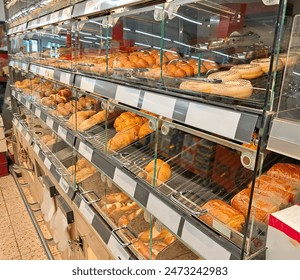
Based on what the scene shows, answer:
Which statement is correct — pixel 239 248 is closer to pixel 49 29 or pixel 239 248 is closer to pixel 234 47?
pixel 234 47

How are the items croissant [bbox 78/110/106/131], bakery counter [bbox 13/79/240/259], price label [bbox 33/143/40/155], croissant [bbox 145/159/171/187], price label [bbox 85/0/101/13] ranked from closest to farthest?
bakery counter [bbox 13/79/240/259] → croissant [bbox 145/159/171/187] → price label [bbox 85/0/101/13] → croissant [bbox 78/110/106/131] → price label [bbox 33/143/40/155]

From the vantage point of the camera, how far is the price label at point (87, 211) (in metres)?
1.40

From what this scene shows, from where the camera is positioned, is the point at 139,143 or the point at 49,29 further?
the point at 49,29

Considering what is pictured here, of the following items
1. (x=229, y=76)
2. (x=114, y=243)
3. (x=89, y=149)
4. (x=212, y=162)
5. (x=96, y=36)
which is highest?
(x=96, y=36)

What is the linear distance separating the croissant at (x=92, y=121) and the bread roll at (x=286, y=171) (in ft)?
3.25

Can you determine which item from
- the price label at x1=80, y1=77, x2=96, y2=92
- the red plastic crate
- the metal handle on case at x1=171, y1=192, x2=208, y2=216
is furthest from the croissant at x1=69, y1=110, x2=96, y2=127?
the red plastic crate

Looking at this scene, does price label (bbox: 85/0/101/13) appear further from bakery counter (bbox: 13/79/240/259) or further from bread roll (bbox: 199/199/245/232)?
bread roll (bbox: 199/199/245/232)

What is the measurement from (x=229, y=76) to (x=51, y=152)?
1.74m

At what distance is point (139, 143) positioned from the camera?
1.30 metres

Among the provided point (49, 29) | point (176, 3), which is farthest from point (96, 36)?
point (49, 29)

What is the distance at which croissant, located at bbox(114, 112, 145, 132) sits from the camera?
4.50ft

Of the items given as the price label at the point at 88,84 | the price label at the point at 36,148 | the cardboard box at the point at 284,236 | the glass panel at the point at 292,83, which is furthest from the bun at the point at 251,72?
the price label at the point at 36,148

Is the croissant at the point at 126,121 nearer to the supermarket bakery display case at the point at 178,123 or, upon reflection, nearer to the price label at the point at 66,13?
the supermarket bakery display case at the point at 178,123

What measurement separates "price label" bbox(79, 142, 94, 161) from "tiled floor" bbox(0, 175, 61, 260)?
3.84ft
